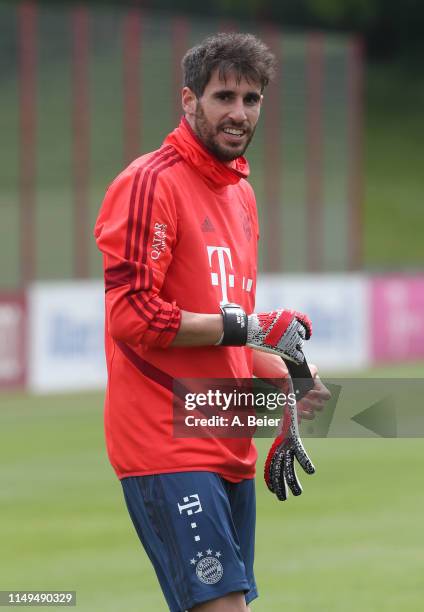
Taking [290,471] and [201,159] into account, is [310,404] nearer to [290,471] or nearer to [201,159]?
[290,471]

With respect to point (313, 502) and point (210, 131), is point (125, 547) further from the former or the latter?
point (210, 131)

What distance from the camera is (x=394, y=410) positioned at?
5.77 metres

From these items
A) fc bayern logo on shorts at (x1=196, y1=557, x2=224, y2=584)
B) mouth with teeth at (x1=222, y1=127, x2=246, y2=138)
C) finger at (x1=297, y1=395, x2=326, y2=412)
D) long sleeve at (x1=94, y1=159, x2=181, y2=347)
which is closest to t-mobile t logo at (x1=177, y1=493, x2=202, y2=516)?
fc bayern logo on shorts at (x1=196, y1=557, x2=224, y2=584)

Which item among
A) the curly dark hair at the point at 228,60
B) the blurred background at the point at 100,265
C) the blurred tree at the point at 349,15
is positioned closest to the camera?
the curly dark hair at the point at 228,60

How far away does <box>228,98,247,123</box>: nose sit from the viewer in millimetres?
5008

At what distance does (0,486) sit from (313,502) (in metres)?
2.69

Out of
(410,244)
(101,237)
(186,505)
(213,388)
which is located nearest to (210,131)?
(101,237)

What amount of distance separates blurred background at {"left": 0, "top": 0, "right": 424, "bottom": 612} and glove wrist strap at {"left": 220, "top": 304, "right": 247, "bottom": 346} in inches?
186

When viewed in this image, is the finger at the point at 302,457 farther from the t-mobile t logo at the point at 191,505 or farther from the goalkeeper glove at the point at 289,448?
the t-mobile t logo at the point at 191,505

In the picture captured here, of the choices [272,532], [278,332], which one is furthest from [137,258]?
[272,532]

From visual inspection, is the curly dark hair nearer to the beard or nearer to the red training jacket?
the beard

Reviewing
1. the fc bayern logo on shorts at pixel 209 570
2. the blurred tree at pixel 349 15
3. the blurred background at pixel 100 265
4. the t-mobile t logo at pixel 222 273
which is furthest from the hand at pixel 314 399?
the blurred tree at pixel 349 15

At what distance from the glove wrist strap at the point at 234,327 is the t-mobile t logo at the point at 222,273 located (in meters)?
0.11

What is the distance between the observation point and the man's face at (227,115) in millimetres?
5012
